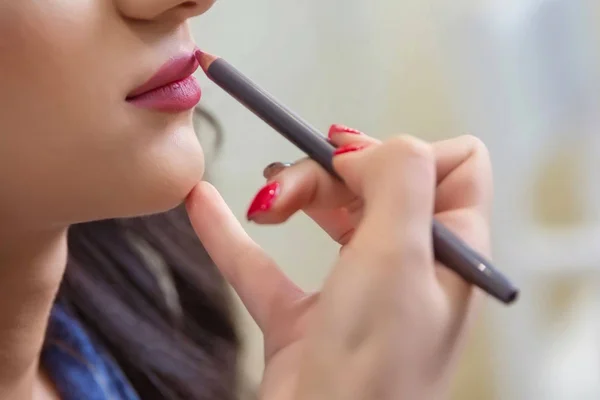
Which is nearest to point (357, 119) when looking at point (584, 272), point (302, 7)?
point (302, 7)

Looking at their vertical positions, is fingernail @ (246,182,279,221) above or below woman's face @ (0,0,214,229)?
below

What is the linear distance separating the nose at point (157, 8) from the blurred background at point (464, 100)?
48cm

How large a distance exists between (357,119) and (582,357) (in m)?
0.45

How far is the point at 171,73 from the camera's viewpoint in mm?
439

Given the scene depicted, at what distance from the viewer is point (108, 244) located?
78 centimetres

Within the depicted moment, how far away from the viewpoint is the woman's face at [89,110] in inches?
15.4

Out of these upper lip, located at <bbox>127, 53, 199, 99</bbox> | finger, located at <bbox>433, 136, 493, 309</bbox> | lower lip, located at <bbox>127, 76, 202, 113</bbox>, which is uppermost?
upper lip, located at <bbox>127, 53, 199, 99</bbox>

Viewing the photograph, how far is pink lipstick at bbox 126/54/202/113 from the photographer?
16.8 inches

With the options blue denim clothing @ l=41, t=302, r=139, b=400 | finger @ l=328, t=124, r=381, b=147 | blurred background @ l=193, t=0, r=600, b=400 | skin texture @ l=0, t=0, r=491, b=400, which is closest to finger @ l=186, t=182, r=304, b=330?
skin texture @ l=0, t=0, r=491, b=400

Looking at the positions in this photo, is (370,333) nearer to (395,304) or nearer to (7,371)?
(395,304)

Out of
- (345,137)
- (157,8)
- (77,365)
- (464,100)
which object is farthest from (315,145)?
(464,100)

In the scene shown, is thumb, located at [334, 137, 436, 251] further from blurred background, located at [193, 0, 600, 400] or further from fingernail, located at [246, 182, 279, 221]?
blurred background, located at [193, 0, 600, 400]

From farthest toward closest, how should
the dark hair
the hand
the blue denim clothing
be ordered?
the dark hair → the blue denim clothing → the hand

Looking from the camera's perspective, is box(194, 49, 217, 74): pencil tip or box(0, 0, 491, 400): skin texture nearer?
box(0, 0, 491, 400): skin texture
